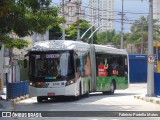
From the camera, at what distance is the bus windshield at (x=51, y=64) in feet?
76.4

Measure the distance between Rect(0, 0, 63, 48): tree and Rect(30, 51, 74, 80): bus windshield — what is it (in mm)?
1436

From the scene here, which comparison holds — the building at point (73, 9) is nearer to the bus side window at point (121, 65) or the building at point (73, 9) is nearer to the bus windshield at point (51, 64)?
the bus side window at point (121, 65)

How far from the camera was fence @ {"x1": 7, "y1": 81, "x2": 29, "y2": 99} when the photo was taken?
1032 inches

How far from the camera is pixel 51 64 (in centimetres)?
2344

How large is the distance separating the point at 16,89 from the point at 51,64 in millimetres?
4827

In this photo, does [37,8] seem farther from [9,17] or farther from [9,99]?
[9,99]

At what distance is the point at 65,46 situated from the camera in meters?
23.7

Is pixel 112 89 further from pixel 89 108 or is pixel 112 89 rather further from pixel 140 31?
pixel 140 31

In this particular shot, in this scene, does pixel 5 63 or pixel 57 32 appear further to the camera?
pixel 57 32

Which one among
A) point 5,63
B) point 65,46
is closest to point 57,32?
point 5,63

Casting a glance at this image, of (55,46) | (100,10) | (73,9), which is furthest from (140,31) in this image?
(55,46)

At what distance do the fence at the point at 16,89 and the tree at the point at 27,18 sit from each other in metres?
2.54

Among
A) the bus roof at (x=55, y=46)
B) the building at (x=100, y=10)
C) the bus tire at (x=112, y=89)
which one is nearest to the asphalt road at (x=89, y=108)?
the bus roof at (x=55, y=46)

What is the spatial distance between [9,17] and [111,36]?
9982 cm
